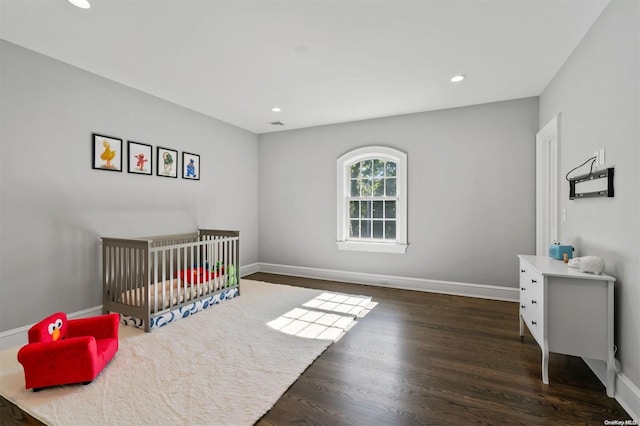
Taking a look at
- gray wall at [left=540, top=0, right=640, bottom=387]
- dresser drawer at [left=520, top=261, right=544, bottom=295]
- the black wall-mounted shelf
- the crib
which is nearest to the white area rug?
the crib

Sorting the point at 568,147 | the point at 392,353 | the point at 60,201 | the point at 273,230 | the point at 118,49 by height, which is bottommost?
the point at 392,353

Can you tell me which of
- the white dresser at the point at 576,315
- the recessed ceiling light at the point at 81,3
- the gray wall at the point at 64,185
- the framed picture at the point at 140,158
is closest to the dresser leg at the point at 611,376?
the white dresser at the point at 576,315

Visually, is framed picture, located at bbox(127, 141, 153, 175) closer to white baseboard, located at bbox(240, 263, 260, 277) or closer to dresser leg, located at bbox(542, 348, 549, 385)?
white baseboard, located at bbox(240, 263, 260, 277)

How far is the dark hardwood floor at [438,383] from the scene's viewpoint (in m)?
1.69

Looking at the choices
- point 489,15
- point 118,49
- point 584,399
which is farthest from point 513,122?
point 118,49

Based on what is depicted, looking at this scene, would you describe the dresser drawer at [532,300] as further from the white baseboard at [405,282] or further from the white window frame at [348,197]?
the white window frame at [348,197]

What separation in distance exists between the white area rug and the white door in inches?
93.0

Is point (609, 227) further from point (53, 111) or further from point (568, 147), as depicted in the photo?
point (53, 111)

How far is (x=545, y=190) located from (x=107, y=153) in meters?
4.86

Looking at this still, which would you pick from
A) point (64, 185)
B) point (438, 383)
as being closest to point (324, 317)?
point (438, 383)

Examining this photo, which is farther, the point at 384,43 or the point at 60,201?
the point at 60,201

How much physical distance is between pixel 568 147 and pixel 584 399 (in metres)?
2.00

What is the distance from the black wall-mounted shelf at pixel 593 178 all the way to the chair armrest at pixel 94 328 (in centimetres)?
363

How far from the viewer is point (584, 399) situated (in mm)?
1832
